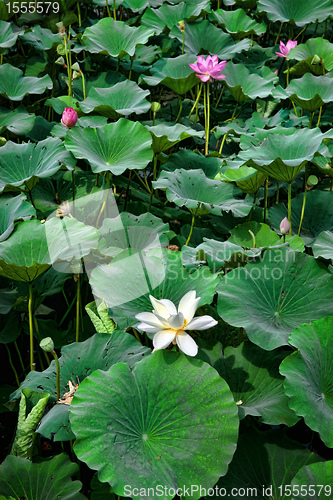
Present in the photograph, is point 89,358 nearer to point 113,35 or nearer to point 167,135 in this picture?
point 167,135

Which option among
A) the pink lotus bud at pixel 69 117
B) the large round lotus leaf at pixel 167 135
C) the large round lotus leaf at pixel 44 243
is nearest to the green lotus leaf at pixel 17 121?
the pink lotus bud at pixel 69 117

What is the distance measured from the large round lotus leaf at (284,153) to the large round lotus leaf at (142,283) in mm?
506

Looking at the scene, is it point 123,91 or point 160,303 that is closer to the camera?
point 160,303

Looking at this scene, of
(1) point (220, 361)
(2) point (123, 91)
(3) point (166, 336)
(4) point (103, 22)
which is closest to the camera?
(3) point (166, 336)

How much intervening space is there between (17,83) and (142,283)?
5.89 ft

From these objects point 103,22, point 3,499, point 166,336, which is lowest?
point 3,499

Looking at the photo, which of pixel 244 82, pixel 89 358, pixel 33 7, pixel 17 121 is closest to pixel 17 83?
pixel 17 121

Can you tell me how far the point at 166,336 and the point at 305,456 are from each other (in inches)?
18.7

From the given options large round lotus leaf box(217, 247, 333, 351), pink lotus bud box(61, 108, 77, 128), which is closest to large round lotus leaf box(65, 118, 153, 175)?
pink lotus bud box(61, 108, 77, 128)

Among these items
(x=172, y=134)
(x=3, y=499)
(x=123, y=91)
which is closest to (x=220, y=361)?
(x=3, y=499)

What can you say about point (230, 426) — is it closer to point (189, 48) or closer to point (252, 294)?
point (252, 294)

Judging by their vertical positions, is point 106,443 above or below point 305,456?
above

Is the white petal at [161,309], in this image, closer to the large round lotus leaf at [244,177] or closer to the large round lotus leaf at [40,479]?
the large round lotus leaf at [40,479]

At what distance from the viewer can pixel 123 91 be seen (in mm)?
2410
